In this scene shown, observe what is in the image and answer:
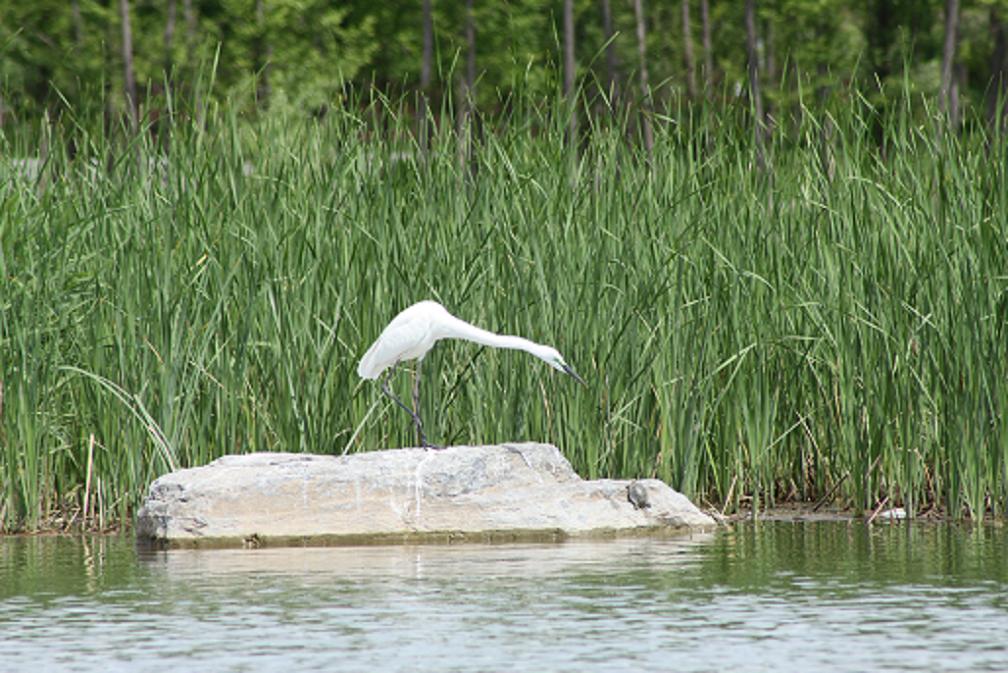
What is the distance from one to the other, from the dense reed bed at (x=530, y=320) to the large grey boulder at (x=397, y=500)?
60 centimetres

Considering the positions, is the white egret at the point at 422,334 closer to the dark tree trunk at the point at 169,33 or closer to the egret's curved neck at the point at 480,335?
the egret's curved neck at the point at 480,335

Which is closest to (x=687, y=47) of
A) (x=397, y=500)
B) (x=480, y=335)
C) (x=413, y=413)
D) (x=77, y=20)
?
(x=77, y=20)

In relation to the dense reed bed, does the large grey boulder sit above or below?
below

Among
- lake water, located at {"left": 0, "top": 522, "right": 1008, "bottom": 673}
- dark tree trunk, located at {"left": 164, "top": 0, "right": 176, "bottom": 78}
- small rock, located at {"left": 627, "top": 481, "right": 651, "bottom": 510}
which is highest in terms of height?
dark tree trunk, located at {"left": 164, "top": 0, "right": 176, "bottom": 78}

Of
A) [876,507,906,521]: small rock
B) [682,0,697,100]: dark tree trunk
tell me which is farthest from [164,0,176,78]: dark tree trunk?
[876,507,906,521]: small rock

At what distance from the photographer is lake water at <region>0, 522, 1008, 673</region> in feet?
19.2

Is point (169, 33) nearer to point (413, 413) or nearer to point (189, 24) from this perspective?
point (189, 24)

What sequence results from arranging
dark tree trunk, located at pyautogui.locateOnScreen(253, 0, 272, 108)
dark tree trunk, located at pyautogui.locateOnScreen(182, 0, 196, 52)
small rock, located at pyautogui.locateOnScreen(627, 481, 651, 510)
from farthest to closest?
1. dark tree trunk, located at pyautogui.locateOnScreen(253, 0, 272, 108)
2. dark tree trunk, located at pyautogui.locateOnScreen(182, 0, 196, 52)
3. small rock, located at pyautogui.locateOnScreen(627, 481, 651, 510)

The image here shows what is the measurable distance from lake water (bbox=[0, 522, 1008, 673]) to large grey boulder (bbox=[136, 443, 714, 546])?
0.54 feet

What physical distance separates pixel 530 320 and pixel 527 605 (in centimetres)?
296

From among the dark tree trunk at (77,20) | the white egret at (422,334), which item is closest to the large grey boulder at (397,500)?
the white egret at (422,334)

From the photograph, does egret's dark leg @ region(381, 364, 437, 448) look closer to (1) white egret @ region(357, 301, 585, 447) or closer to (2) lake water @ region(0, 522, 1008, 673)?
(1) white egret @ region(357, 301, 585, 447)

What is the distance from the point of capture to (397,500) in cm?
870

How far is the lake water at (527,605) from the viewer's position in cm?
586
